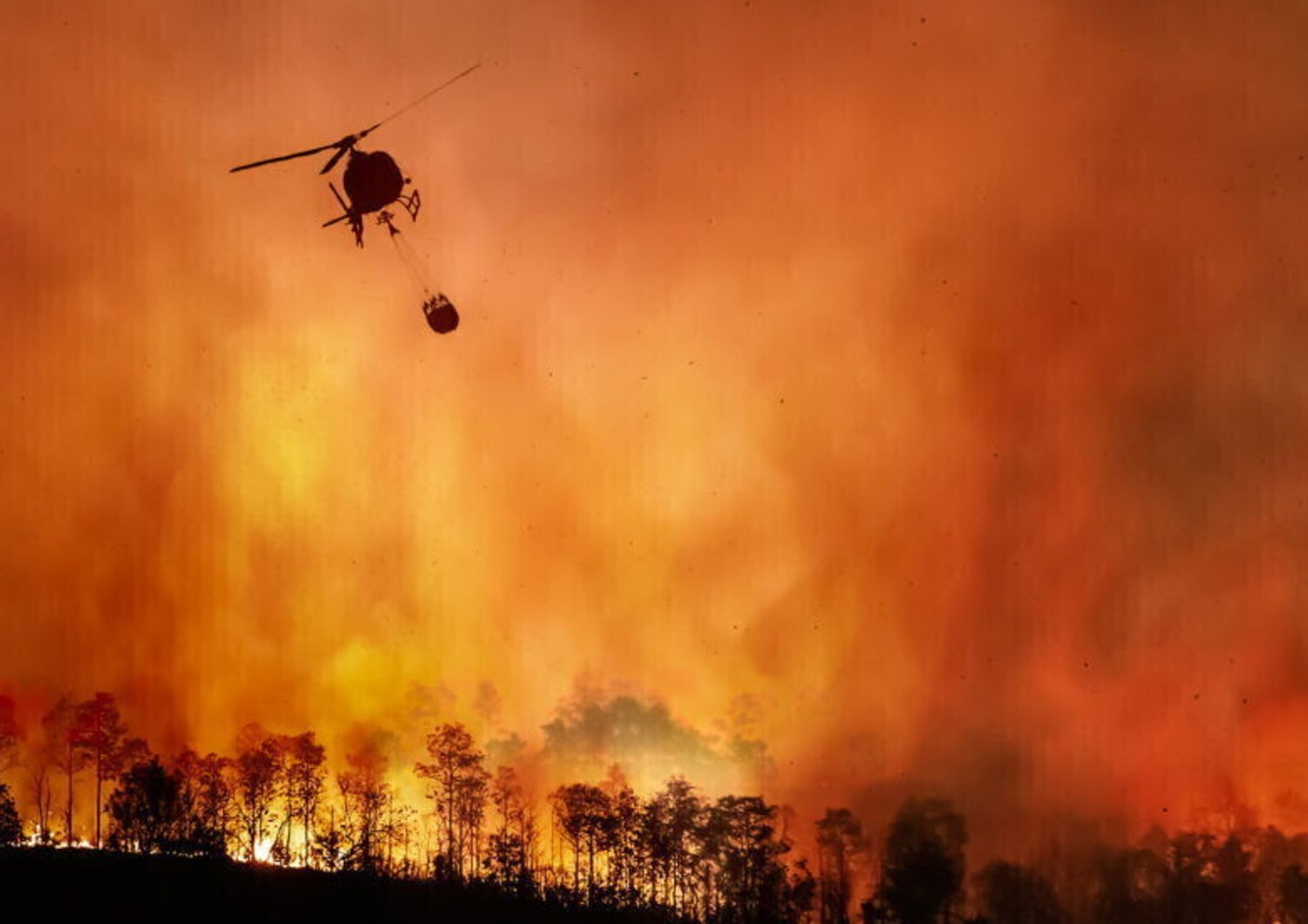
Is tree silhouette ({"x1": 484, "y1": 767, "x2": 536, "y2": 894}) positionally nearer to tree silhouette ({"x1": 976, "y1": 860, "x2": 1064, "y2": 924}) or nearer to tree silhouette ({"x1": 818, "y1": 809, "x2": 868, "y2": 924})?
tree silhouette ({"x1": 818, "y1": 809, "x2": 868, "y2": 924})

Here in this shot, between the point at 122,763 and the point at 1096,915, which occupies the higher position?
the point at 122,763

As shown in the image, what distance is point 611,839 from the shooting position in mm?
119188

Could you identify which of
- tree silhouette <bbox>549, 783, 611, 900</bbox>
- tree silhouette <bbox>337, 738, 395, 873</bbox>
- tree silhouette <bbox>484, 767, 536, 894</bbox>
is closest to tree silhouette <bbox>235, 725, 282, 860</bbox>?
tree silhouette <bbox>337, 738, 395, 873</bbox>

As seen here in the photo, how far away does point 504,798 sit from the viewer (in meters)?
129

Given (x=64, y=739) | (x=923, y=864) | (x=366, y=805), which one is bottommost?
(x=923, y=864)

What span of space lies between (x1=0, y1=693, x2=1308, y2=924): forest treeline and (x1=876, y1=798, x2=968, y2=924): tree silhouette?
197mm

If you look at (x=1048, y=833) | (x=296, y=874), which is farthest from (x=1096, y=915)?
(x=296, y=874)

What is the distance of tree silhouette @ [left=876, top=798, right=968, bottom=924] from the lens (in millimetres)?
123312

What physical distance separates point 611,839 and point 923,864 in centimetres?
3165

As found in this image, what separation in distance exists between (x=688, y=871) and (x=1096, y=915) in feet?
139

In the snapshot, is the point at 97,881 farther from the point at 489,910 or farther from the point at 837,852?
the point at 837,852

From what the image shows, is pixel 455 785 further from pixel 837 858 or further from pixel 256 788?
pixel 837 858

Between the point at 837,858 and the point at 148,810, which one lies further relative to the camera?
the point at 837,858

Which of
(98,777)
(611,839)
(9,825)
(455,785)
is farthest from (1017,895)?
(9,825)
